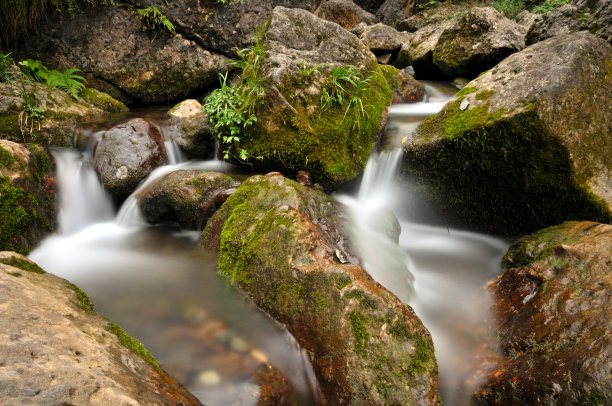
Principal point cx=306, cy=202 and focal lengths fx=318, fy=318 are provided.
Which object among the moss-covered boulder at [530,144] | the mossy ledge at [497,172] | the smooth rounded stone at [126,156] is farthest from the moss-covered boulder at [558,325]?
the smooth rounded stone at [126,156]

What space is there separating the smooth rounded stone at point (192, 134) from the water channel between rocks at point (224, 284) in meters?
0.25

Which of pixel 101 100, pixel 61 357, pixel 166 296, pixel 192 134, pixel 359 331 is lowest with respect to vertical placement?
pixel 166 296

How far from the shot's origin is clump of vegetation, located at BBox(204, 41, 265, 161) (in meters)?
4.39

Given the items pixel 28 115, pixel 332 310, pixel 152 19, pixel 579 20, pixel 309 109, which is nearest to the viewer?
pixel 332 310

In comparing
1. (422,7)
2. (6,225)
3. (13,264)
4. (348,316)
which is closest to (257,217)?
(348,316)

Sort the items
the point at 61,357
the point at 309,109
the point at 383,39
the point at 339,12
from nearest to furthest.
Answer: the point at 61,357, the point at 309,109, the point at 383,39, the point at 339,12

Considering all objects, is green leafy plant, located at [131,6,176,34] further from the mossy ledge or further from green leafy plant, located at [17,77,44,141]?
the mossy ledge

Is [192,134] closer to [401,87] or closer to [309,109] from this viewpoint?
Answer: [309,109]

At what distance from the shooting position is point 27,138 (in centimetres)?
495

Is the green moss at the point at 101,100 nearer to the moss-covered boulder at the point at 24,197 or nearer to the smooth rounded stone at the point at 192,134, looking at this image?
the smooth rounded stone at the point at 192,134

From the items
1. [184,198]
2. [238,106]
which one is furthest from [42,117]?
[238,106]

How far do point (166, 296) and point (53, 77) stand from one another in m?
6.15

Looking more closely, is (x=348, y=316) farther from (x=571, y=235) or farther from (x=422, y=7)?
(x=422, y=7)

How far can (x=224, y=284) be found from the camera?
301 cm
